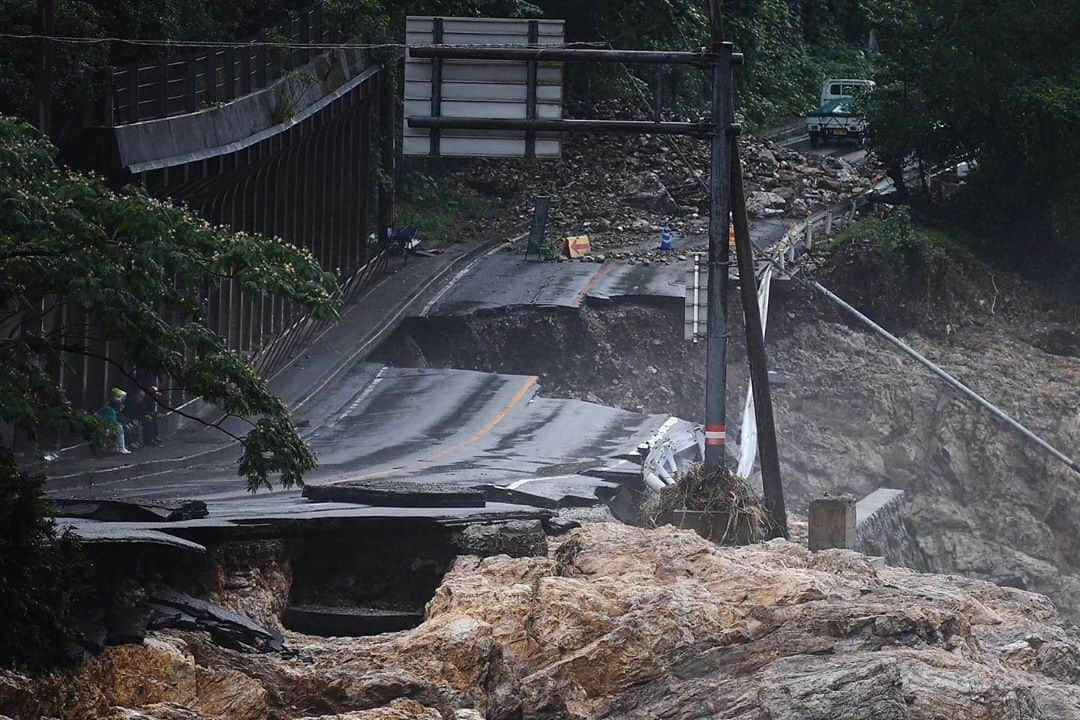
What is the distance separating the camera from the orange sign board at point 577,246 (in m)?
41.8

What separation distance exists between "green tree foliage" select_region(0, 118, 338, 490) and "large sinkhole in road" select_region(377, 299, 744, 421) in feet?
65.7

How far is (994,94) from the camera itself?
44.0 metres

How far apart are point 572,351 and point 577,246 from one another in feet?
24.1

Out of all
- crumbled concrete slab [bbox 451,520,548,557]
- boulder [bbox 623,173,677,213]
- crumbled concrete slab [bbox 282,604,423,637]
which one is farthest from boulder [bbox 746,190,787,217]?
crumbled concrete slab [bbox 282,604,423,637]

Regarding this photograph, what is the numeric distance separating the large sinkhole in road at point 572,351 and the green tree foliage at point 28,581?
26.2 metres

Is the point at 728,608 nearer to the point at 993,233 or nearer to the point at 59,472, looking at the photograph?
the point at 59,472

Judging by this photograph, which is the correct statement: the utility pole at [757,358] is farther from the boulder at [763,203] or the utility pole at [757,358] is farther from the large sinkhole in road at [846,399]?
the boulder at [763,203]

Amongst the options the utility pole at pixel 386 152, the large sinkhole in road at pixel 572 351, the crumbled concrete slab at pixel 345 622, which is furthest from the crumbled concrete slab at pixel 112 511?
the utility pole at pixel 386 152

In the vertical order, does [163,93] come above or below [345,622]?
above

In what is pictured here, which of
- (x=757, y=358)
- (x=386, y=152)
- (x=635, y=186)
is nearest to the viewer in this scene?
(x=757, y=358)

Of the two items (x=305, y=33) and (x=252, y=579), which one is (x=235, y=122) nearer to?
(x=305, y=33)

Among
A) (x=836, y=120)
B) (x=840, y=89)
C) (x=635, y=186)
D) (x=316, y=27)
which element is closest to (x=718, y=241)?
(x=316, y=27)

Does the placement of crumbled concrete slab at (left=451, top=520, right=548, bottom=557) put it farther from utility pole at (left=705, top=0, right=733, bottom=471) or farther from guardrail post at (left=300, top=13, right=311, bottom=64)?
guardrail post at (left=300, top=13, right=311, bottom=64)

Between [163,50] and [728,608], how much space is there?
2700 cm
